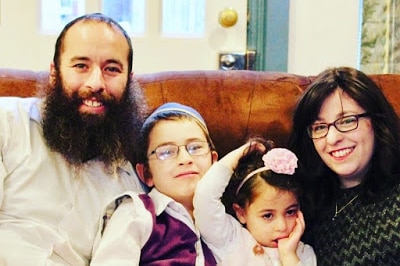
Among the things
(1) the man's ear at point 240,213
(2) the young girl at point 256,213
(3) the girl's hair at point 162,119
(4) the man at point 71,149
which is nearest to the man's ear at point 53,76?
(4) the man at point 71,149

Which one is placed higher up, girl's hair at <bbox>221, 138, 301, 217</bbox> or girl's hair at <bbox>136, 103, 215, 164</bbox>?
girl's hair at <bbox>136, 103, 215, 164</bbox>

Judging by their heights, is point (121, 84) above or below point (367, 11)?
below

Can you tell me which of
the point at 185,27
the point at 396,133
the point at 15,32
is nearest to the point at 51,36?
the point at 15,32

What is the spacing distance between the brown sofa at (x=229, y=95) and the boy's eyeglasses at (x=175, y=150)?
9.4 inches

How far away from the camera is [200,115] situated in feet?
6.38

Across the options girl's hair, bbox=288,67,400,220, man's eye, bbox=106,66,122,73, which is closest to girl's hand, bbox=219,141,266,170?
girl's hair, bbox=288,67,400,220

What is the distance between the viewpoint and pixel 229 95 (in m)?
2.02

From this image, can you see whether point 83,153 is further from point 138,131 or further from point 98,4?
point 98,4

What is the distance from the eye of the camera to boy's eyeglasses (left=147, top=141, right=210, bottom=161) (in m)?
1.73

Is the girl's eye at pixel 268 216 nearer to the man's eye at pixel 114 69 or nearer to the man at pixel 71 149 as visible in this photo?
the man at pixel 71 149

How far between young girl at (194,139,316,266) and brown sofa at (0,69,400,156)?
0.23 m

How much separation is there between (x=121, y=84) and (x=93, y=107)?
0.36 ft

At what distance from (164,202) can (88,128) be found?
307 millimetres

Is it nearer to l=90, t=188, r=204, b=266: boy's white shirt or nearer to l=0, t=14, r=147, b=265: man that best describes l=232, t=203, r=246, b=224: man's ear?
l=90, t=188, r=204, b=266: boy's white shirt
